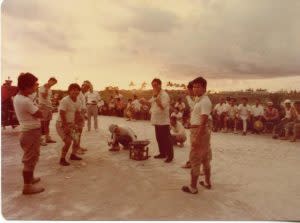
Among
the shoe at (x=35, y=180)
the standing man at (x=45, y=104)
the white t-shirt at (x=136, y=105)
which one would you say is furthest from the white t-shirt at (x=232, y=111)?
the shoe at (x=35, y=180)

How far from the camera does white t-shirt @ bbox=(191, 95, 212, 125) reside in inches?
213

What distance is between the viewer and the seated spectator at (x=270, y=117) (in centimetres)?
1261

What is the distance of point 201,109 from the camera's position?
5473mm

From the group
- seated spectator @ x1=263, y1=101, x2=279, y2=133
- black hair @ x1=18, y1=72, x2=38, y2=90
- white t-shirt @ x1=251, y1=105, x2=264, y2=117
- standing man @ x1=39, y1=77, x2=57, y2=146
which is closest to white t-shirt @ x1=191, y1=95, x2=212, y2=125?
black hair @ x1=18, y1=72, x2=38, y2=90

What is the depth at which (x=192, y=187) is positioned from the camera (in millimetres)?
5551

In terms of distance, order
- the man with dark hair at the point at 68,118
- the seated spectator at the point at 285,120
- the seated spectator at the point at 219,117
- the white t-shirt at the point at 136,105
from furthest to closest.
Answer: the white t-shirt at the point at 136,105
the seated spectator at the point at 219,117
the seated spectator at the point at 285,120
the man with dark hair at the point at 68,118

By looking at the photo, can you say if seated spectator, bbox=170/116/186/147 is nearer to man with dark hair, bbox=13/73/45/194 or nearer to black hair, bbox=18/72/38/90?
man with dark hair, bbox=13/73/45/194

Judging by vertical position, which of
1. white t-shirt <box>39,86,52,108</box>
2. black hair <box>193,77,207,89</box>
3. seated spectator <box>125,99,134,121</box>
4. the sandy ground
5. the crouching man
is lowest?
the sandy ground

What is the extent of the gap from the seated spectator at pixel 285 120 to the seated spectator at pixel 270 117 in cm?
42

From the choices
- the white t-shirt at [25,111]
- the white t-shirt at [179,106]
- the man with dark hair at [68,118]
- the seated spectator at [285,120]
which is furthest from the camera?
the white t-shirt at [179,106]

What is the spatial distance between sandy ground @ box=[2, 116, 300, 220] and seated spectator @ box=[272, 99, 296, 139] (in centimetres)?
335

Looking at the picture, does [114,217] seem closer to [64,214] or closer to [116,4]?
[64,214]

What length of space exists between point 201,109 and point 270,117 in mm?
7904

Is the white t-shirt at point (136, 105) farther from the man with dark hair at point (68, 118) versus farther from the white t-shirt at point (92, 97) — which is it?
the man with dark hair at point (68, 118)
